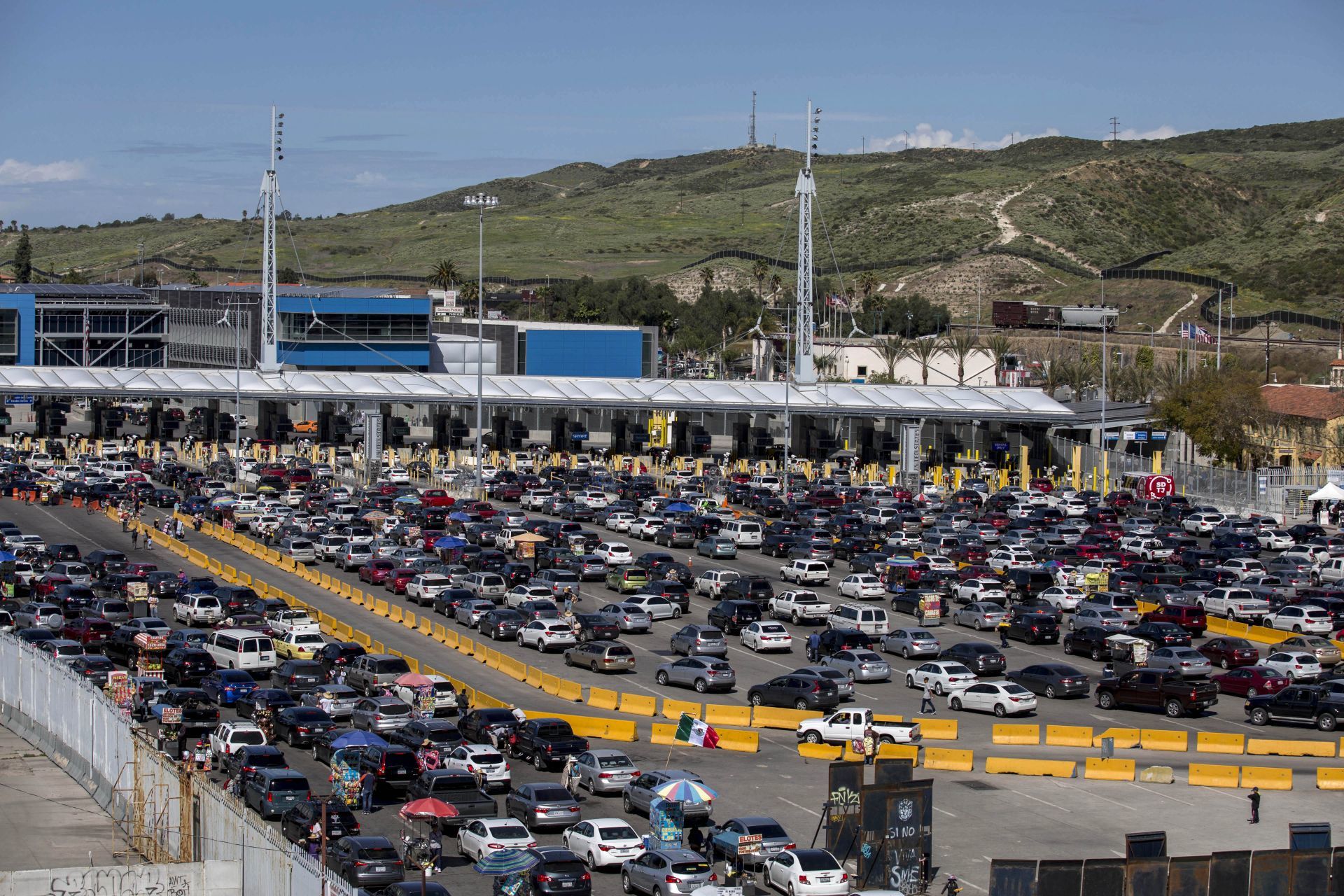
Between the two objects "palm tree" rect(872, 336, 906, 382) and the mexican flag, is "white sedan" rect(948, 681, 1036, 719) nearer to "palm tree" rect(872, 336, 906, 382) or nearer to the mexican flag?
the mexican flag

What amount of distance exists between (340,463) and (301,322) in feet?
142

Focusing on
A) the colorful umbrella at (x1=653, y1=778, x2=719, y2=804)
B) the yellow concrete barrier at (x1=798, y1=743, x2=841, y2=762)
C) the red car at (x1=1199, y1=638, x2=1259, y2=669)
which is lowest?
the yellow concrete barrier at (x1=798, y1=743, x2=841, y2=762)

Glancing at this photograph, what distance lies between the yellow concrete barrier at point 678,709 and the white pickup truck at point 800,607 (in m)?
12.7

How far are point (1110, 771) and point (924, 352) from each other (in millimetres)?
94529

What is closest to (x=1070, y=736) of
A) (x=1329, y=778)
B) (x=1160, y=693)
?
(x=1160, y=693)

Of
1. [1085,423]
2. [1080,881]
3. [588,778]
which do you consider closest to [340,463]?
[1085,423]

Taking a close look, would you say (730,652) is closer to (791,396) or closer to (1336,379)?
(791,396)

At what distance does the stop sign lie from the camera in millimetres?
80938

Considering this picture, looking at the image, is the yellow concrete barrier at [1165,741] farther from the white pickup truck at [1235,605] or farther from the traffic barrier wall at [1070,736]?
the white pickup truck at [1235,605]

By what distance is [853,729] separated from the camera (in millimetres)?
36938

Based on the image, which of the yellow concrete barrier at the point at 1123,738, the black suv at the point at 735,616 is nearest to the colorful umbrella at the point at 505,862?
the yellow concrete barrier at the point at 1123,738

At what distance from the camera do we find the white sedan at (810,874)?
2539cm

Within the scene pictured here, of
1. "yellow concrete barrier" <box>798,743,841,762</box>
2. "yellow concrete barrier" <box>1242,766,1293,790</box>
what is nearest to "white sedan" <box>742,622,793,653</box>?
"yellow concrete barrier" <box>798,743,841,762</box>

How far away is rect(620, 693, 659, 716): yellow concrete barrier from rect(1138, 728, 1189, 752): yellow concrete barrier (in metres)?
11.8
